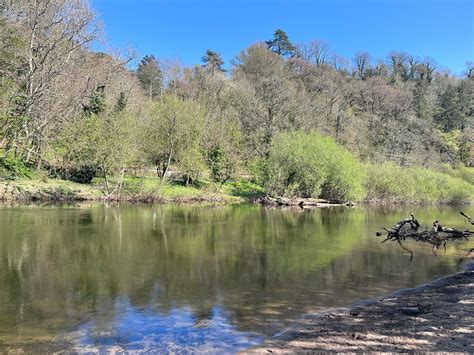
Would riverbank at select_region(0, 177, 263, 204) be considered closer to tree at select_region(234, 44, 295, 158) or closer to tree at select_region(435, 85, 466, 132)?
tree at select_region(234, 44, 295, 158)

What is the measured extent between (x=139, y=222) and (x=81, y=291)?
17121mm

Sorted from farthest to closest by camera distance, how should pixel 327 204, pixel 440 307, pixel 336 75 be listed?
pixel 336 75, pixel 327 204, pixel 440 307

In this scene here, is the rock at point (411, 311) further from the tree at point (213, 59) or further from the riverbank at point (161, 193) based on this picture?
the tree at point (213, 59)

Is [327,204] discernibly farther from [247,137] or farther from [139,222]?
[139,222]

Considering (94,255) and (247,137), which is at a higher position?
(247,137)

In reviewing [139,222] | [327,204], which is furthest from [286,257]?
[327,204]

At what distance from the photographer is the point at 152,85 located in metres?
Result: 91.4

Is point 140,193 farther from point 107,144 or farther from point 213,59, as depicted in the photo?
point 213,59

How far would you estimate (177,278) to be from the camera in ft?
49.5

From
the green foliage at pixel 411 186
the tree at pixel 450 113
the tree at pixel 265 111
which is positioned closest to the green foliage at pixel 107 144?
the tree at pixel 265 111

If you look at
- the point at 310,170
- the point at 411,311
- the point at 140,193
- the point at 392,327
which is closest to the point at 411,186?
the point at 310,170

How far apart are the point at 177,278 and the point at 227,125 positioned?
46678mm

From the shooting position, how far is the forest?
56.5 ft

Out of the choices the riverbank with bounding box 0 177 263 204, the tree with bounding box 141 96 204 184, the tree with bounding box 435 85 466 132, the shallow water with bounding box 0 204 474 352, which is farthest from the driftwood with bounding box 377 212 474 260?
the tree with bounding box 435 85 466 132
